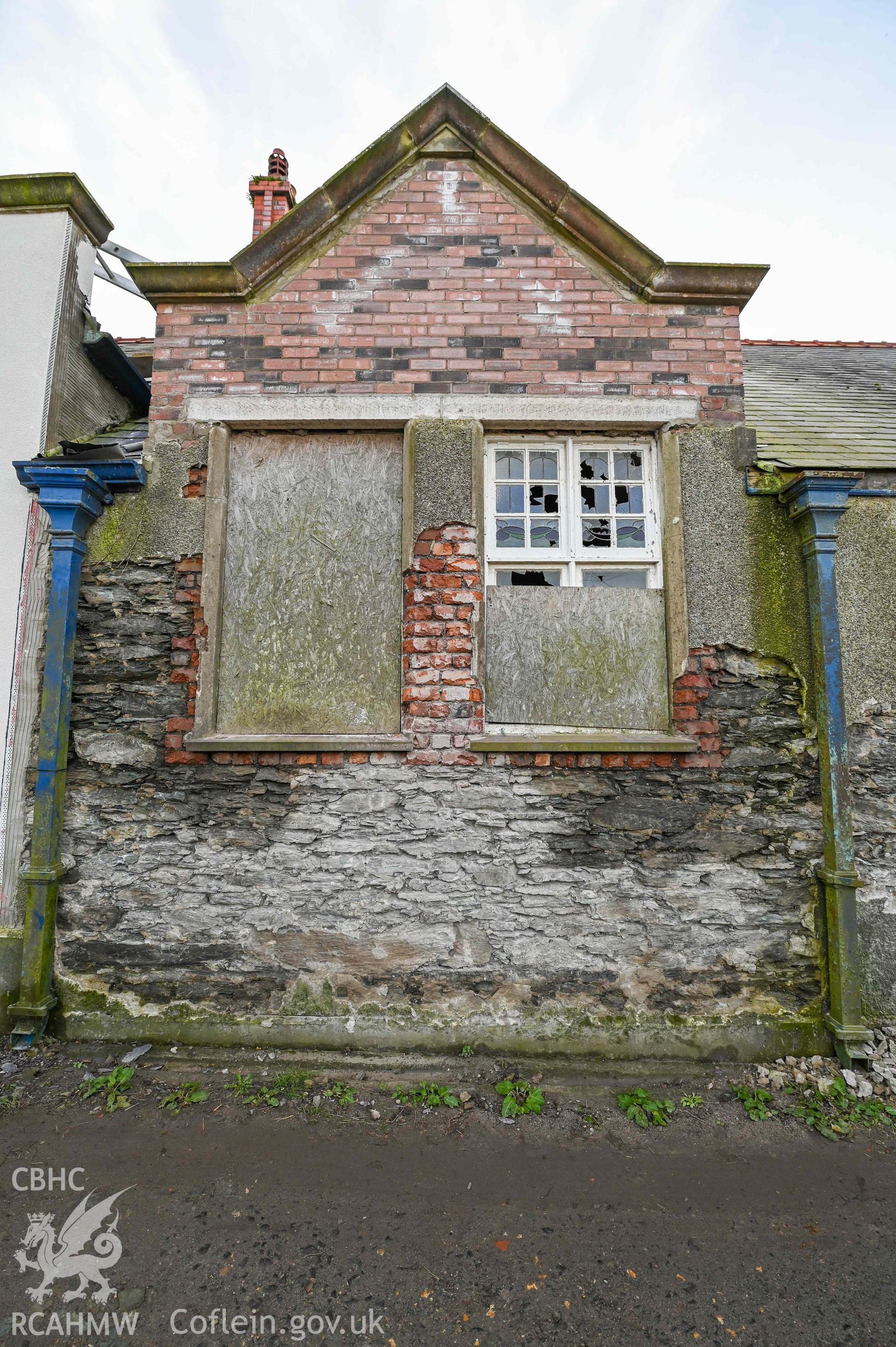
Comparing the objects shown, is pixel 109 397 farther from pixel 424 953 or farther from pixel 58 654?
pixel 424 953

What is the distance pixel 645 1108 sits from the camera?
10.2 ft

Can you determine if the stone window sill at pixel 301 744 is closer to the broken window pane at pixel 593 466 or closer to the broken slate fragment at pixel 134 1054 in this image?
the broken slate fragment at pixel 134 1054

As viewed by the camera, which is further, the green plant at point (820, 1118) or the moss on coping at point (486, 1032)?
the moss on coping at point (486, 1032)

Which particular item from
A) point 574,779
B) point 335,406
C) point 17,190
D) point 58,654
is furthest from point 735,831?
point 17,190

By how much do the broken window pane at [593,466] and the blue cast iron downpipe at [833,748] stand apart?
1.08 m

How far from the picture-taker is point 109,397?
15.2 feet

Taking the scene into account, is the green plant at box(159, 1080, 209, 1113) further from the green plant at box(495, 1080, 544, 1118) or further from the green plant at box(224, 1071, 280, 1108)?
the green plant at box(495, 1080, 544, 1118)

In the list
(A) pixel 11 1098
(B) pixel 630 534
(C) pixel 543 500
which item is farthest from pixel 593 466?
(A) pixel 11 1098

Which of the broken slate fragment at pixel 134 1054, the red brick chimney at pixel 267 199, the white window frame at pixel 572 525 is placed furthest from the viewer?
the red brick chimney at pixel 267 199

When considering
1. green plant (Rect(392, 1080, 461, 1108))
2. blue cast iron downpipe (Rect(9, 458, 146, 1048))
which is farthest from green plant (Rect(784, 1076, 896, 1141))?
blue cast iron downpipe (Rect(9, 458, 146, 1048))

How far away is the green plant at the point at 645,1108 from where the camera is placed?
9.93 ft

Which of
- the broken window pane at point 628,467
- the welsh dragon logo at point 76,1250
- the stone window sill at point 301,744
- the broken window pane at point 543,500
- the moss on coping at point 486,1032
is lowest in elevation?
the welsh dragon logo at point 76,1250

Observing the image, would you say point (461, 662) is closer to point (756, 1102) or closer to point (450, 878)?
point (450, 878)

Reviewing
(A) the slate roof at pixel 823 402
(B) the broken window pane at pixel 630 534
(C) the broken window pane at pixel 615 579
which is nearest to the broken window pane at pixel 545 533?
(C) the broken window pane at pixel 615 579
